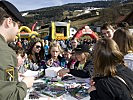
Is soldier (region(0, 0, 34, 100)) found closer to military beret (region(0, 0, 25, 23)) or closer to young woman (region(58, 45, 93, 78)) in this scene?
military beret (region(0, 0, 25, 23))

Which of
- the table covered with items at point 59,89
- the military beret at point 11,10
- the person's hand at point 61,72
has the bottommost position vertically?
the table covered with items at point 59,89

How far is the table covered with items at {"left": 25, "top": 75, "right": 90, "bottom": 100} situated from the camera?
258 cm

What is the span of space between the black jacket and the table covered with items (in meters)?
0.47

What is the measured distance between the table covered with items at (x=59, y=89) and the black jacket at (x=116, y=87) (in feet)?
1.54

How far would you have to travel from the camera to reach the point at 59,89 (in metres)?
2.82

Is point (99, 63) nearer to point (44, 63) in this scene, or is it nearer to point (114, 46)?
point (114, 46)

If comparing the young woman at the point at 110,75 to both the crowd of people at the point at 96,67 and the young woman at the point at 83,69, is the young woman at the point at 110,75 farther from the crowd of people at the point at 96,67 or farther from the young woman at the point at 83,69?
the young woman at the point at 83,69

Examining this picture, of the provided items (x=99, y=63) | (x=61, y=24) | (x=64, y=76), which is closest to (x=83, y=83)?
(x=64, y=76)

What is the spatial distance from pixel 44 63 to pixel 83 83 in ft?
5.41

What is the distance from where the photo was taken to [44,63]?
183 inches

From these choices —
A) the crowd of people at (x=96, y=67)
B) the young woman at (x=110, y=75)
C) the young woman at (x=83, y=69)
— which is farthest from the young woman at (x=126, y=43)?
the young woman at (x=110, y=75)

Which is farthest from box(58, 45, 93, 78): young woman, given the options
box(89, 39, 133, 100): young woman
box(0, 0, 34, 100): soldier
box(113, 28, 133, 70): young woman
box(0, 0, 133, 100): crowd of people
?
box(0, 0, 34, 100): soldier

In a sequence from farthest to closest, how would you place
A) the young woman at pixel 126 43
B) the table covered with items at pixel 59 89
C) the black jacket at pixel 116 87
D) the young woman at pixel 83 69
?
the young woman at pixel 83 69, the young woman at pixel 126 43, the table covered with items at pixel 59 89, the black jacket at pixel 116 87

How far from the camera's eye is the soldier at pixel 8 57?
4.88 ft
